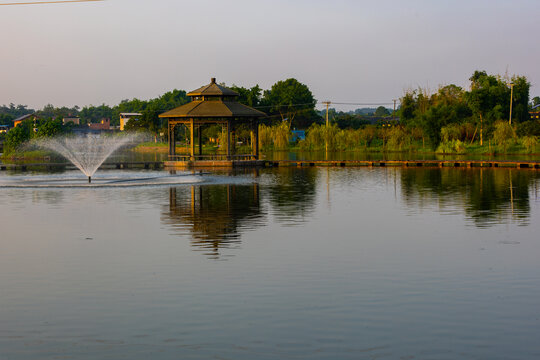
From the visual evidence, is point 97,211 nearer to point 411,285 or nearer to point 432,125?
point 411,285

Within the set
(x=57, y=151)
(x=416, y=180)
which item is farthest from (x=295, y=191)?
(x=57, y=151)

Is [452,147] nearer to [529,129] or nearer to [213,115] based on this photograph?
[529,129]

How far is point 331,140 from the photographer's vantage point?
89.1 metres

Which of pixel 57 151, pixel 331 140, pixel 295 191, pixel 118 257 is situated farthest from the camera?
pixel 57 151

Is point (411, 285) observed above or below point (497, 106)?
below

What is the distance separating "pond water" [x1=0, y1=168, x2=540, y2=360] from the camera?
8.09m

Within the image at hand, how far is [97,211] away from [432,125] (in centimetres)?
6724

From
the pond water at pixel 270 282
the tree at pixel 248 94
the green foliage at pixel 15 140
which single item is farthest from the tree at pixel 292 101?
the pond water at pixel 270 282

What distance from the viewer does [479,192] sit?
28781mm

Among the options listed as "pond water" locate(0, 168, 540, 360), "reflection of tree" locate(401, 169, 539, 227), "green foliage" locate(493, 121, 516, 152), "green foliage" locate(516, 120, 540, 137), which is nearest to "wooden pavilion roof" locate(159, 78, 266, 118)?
"reflection of tree" locate(401, 169, 539, 227)

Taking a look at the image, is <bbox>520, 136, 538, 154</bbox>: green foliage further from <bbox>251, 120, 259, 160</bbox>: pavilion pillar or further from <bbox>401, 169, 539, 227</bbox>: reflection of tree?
<bbox>251, 120, 259, 160</bbox>: pavilion pillar

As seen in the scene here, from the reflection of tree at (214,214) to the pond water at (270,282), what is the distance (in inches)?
3.4

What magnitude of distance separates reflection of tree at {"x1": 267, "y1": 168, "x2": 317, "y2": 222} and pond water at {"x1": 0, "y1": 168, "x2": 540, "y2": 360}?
9.9 inches

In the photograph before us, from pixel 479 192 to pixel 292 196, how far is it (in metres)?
8.60
